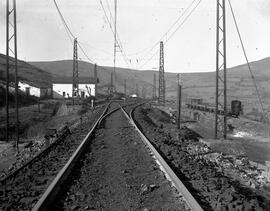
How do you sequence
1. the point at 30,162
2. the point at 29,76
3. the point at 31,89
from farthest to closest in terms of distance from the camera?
the point at 29,76 → the point at 31,89 → the point at 30,162

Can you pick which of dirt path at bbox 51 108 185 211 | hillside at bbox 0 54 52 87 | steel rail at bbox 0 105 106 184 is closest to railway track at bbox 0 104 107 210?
steel rail at bbox 0 105 106 184

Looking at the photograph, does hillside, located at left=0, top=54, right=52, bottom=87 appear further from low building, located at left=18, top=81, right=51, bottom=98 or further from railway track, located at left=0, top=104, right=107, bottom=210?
railway track, located at left=0, top=104, right=107, bottom=210

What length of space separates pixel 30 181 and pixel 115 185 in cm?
196

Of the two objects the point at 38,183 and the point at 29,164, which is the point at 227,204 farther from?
the point at 29,164

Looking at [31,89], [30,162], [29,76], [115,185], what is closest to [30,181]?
[115,185]

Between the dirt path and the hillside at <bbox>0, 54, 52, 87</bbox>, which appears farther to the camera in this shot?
the hillside at <bbox>0, 54, 52, 87</bbox>

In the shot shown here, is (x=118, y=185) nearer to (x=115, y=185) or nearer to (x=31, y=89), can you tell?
(x=115, y=185)

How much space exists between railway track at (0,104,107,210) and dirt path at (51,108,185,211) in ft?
1.78

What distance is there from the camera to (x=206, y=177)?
849 cm

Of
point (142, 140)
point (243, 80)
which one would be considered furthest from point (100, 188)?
point (243, 80)

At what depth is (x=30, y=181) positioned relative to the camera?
8070 millimetres

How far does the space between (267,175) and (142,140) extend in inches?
188

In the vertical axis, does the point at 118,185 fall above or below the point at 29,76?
below

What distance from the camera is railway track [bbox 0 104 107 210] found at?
642 centimetres
